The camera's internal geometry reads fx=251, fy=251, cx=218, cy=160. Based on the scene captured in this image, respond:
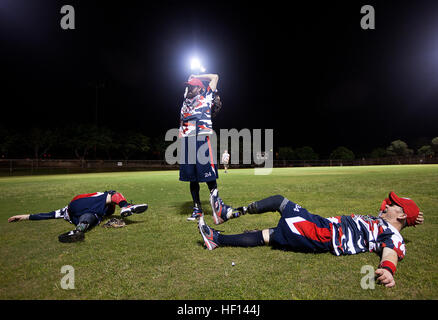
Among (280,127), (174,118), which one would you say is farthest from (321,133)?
(174,118)

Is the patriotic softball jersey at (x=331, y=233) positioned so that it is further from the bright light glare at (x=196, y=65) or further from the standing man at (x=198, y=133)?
the bright light glare at (x=196, y=65)

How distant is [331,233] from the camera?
2680 millimetres

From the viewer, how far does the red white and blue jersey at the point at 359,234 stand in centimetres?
261

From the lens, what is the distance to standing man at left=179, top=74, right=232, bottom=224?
170 inches

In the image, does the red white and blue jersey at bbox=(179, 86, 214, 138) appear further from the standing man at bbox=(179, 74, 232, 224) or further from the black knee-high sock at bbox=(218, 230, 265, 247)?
the black knee-high sock at bbox=(218, 230, 265, 247)

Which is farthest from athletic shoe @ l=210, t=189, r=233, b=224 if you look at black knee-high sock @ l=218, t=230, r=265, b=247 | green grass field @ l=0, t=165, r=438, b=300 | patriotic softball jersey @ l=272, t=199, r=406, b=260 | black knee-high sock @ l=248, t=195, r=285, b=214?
patriotic softball jersey @ l=272, t=199, r=406, b=260

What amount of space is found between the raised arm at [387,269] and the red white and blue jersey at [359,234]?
0.88 ft

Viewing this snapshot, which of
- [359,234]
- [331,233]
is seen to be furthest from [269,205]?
[359,234]

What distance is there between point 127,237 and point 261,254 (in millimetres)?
1833

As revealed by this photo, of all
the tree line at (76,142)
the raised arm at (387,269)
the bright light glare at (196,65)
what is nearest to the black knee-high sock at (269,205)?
the raised arm at (387,269)

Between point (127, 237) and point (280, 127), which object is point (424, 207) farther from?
point (280, 127)

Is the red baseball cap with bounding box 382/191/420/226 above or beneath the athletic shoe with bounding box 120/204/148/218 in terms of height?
above

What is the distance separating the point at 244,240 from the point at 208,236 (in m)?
0.42

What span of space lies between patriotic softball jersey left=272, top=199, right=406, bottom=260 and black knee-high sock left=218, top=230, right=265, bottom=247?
0.68 feet
